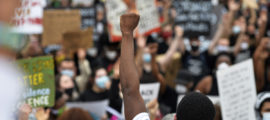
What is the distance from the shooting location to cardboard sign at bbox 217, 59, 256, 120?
4406 mm

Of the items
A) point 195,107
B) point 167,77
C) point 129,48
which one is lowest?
point 167,77

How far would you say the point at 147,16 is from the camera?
23.3ft

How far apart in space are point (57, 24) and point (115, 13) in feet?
3.28

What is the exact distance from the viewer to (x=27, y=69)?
395cm

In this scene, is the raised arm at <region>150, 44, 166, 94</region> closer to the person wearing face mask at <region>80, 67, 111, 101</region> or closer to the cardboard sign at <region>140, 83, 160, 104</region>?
the person wearing face mask at <region>80, 67, 111, 101</region>

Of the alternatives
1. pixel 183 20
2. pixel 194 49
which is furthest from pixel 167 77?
pixel 183 20

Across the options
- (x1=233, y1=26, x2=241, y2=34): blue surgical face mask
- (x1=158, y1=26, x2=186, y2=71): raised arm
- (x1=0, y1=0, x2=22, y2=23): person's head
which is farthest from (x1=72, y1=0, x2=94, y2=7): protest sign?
(x1=0, y1=0, x2=22, y2=23): person's head

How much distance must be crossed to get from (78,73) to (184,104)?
5529 millimetres

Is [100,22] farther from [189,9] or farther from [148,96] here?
[148,96]

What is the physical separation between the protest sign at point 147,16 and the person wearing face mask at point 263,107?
2980mm

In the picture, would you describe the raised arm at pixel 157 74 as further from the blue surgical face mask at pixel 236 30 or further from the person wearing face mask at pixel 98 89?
the blue surgical face mask at pixel 236 30

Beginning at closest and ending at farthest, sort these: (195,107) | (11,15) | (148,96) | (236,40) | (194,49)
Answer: (11,15) → (195,107) → (148,96) → (194,49) → (236,40)

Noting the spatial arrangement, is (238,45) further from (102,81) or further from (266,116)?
(266,116)

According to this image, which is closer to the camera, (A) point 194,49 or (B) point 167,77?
(B) point 167,77
